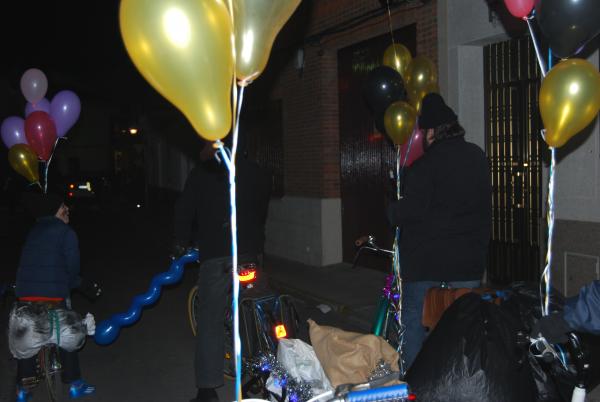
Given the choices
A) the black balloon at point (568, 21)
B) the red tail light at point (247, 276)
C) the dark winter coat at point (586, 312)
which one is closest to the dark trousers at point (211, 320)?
the red tail light at point (247, 276)

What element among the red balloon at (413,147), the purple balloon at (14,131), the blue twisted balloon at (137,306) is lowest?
the blue twisted balloon at (137,306)

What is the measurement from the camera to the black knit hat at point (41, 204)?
15.5 feet

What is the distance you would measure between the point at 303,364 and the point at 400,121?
2.48 m

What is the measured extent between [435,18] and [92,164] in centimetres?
3806

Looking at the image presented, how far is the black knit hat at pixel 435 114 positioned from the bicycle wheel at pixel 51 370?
338 cm

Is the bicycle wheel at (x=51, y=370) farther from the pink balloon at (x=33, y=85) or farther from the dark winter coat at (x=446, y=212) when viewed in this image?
the pink balloon at (x=33, y=85)

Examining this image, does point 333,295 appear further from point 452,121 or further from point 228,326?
point 452,121

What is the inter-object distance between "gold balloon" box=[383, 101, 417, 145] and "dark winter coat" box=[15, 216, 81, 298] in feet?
9.17

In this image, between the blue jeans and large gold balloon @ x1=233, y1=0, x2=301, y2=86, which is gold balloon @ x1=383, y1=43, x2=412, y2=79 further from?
large gold balloon @ x1=233, y1=0, x2=301, y2=86

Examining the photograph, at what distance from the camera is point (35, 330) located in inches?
180

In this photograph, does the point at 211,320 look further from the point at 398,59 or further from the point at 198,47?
the point at 398,59

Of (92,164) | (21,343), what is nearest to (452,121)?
(21,343)

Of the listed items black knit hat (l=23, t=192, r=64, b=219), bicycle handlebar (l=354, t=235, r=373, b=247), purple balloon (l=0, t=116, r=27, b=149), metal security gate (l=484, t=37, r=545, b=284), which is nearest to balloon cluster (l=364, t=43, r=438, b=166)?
bicycle handlebar (l=354, t=235, r=373, b=247)

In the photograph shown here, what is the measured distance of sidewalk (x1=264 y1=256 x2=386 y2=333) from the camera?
7746 mm
